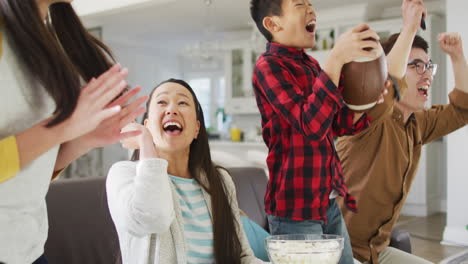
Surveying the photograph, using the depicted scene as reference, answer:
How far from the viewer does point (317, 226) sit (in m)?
1.21

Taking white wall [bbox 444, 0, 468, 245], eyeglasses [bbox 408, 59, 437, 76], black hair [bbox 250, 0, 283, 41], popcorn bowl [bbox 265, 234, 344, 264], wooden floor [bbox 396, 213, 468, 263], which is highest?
black hair [bbox 250, 0, 283, 41]

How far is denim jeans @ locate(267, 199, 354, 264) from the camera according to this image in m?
1.20

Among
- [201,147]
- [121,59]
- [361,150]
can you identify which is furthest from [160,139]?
[121,59]

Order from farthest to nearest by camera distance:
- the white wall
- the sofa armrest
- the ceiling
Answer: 1. the ceiling
2. the white wall
3. the sofa armrest

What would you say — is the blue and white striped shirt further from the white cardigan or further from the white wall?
the white wall

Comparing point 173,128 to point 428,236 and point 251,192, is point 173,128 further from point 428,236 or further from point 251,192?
point 428,236

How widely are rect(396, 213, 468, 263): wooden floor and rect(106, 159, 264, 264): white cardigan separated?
10.5 ft

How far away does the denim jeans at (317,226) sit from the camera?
120cm

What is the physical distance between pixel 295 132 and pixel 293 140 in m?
0.02

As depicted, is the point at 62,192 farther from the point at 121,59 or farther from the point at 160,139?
the point at 121,59

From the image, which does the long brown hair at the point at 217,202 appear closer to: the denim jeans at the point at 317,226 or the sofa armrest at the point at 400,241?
the denim jeans at the point at 317,226

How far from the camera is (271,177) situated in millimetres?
1273

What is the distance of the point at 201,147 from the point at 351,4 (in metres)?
5.30

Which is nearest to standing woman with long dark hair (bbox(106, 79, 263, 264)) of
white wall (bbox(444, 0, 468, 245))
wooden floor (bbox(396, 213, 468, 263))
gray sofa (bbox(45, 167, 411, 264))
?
gray sofa (bbox(45, 167, 411, 264))
